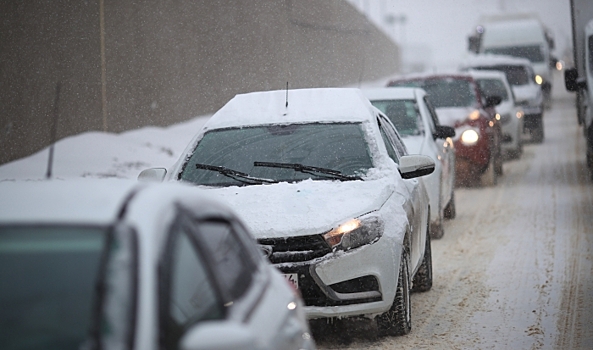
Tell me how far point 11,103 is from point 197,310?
33.8ft

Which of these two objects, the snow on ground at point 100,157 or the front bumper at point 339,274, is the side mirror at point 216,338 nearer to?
the front bumper at point 339,274

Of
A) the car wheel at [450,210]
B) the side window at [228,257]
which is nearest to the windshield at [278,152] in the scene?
the side window at [228,257]

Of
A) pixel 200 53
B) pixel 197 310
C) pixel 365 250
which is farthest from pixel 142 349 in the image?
pixel 200 53

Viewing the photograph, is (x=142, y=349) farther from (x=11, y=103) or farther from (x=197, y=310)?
(x=11, y=103)

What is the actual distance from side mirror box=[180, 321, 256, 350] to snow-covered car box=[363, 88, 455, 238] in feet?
24.7

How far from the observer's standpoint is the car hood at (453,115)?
49.5 feet

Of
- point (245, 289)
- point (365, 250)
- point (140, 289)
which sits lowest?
point (365, 250)

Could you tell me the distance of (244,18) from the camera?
23.5m

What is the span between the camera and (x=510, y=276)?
28.6 feet

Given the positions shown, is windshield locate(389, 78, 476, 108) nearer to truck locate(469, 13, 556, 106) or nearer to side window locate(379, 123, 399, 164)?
side window locate(379, 123, 399, 164)

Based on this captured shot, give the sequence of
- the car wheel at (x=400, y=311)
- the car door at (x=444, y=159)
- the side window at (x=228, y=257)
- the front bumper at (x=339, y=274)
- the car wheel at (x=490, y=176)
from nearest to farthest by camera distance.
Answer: the side window at (x=228, y=257) → the front bumper at (x=339, y=274) → the car wheel at (x=400, y=311) → the car door at (x=444, y=159) → the car wheel at (x=490, y=176)

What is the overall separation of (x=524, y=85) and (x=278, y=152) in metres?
18.1

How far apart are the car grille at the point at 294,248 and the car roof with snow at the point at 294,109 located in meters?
1.53

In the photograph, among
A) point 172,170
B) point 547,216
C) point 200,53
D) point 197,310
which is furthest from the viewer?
point 200,53
